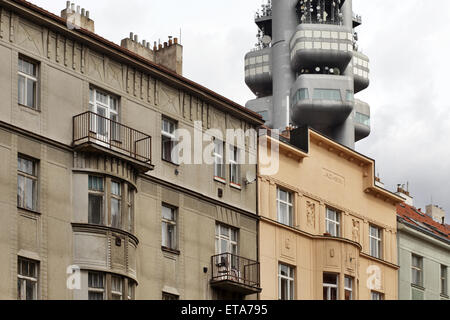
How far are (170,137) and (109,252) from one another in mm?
6946

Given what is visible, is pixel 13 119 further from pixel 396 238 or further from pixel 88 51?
pixel 396 238

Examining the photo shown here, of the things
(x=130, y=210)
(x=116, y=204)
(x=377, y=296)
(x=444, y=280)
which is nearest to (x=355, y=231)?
(x=377, y=296)

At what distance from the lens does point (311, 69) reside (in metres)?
147

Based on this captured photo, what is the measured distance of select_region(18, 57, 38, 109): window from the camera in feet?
126

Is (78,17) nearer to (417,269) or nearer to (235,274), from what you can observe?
(235,274)

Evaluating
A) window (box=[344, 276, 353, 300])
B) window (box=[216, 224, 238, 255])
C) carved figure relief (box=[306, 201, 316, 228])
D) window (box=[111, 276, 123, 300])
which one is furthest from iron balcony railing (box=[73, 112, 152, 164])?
window (box=[344, 276, 353, 300])

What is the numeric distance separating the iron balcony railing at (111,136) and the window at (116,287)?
4.39 meters

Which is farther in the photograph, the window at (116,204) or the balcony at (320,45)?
the balcony at (320,45)

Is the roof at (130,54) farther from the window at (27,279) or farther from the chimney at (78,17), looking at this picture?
the window at (27,279)

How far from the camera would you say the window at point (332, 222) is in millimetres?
52219

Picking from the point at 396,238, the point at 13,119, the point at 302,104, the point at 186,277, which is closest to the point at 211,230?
the point at 186,277

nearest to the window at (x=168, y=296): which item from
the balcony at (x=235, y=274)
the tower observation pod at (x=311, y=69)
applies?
the balcony at (x=235, y=274)

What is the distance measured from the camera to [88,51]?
4103 centimetres
